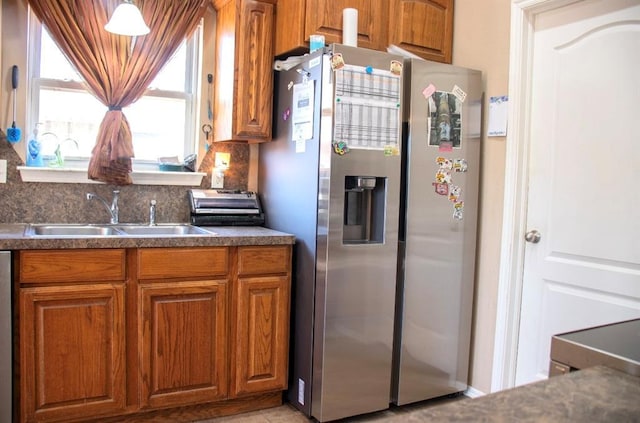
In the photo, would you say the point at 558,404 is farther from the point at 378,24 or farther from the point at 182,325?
the point at 378,24

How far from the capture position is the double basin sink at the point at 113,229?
2691mm

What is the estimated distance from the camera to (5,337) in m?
2.14

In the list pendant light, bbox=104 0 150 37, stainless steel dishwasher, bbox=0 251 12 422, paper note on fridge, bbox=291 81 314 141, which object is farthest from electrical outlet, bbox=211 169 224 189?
stainless steel dishwasher, bbox=0 251 12 422

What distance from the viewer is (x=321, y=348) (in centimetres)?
253

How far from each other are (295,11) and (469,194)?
1.33m

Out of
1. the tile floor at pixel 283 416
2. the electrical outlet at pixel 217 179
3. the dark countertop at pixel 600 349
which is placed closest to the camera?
the dark countertop at pixel 600 349

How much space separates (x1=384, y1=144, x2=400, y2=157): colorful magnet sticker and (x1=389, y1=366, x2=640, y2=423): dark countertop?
1.76 m

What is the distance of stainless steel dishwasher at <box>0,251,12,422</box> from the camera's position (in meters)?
2.12

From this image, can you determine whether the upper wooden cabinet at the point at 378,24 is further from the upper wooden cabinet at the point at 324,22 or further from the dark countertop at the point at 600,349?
the dark countertop at the point at 600,349

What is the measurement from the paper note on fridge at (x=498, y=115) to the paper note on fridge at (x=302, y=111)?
1.00 metres

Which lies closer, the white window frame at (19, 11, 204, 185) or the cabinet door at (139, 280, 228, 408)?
the cabinet door at (139, 280, 228, 408)

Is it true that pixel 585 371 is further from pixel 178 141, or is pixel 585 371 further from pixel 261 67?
pixel 178 141

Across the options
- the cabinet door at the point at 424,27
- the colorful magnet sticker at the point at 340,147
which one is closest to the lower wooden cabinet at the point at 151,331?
the colorful magnet sticker at the point at 340,147

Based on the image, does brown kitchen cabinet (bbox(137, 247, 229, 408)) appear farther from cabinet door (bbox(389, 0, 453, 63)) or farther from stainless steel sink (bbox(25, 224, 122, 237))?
cabinet door (bbox(389, 0, 453, 63))
